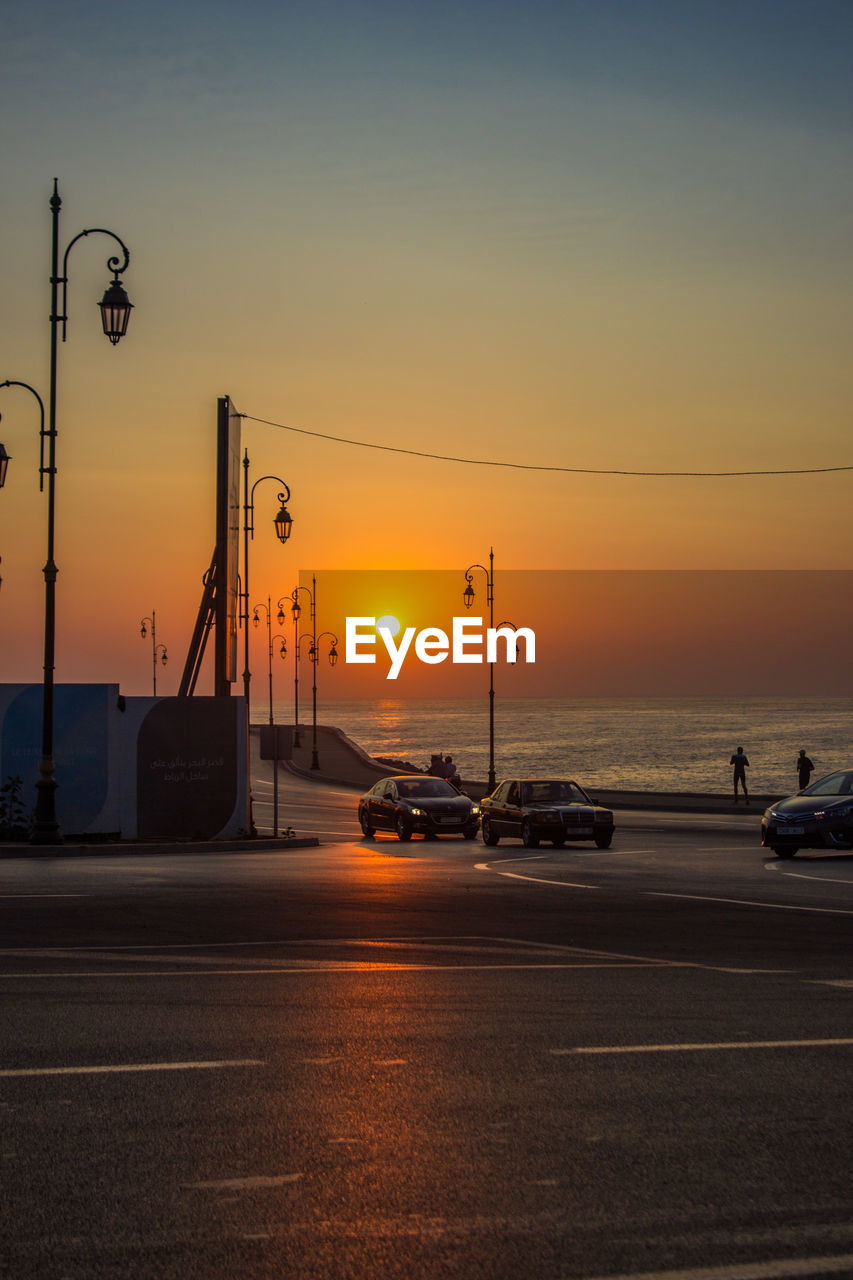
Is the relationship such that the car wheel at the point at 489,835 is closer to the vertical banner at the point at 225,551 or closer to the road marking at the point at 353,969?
the vertical banner at the point at 225,551

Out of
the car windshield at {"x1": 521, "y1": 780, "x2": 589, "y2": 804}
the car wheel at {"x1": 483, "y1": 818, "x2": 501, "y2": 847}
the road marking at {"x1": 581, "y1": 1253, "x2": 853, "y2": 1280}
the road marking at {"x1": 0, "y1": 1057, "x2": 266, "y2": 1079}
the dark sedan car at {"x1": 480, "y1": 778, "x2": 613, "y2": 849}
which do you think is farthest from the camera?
the car wheel at {"x1": 483, "y1": 818, "x2": 501, "y2": 847}

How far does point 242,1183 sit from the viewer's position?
16.2ft

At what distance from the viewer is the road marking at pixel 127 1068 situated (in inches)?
258

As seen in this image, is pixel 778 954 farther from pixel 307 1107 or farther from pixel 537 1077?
pixel 307 1107

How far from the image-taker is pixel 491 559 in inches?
1964

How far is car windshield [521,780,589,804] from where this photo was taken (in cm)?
2806

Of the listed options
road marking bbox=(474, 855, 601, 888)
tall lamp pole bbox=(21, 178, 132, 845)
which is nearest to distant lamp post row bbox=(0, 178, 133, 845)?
tall lamp pole bbox=(21, 178, 132, 845)

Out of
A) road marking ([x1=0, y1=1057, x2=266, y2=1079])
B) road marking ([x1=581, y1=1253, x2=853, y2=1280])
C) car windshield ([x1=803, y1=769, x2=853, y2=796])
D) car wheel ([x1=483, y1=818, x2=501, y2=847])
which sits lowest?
car wheel ([x1=483, y1=818, x2=501, y2=847])

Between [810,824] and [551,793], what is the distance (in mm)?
7375

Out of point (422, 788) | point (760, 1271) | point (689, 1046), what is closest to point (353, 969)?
point (689, 1046)

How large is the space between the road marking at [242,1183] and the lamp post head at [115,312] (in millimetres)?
18300

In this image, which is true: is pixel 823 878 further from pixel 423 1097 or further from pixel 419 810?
pixel 419 810

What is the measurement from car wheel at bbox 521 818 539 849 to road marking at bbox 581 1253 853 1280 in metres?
23.2

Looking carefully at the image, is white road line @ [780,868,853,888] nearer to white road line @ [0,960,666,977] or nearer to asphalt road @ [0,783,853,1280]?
asphalt road @ [0,783,853,1280]
